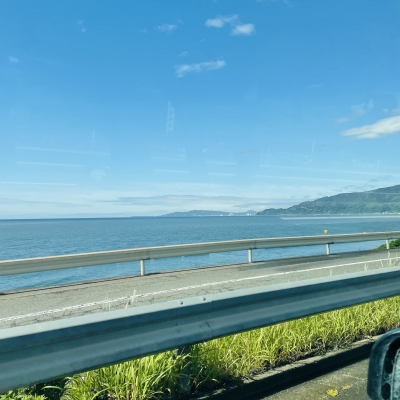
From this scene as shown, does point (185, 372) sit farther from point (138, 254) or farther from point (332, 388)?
point (138, 254)

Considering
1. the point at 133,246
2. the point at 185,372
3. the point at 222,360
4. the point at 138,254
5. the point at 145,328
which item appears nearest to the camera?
the point at 145,328

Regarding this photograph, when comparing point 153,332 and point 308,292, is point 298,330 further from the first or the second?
point 153,332

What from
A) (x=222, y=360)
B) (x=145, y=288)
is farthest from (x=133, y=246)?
(x=222, y=360)

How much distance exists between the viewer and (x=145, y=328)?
10.4ft

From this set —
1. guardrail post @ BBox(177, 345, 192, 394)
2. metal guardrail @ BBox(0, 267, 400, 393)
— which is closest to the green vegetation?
guardrail post @ BBox(177, 345, 192, 394)

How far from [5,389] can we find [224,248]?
15377 millimetres

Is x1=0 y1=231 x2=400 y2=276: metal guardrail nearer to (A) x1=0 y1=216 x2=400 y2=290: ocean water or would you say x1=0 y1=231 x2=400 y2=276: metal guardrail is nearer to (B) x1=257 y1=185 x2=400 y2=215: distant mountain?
(A) x1=0 y1=216 x2=400 y2=290: ocean water

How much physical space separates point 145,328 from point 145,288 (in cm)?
908

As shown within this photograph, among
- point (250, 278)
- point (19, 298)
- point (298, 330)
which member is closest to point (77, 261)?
point (19, 298)

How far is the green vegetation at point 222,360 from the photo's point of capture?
3578mm

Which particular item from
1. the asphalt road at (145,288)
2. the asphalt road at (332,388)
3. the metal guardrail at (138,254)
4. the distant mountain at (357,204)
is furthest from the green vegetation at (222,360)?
the distant mountain at (357,204)

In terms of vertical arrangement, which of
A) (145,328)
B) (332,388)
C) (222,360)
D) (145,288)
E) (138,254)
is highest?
(138,254)

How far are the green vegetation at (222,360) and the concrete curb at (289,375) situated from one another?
13cm

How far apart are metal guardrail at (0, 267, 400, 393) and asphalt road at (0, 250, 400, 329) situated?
4.40m
